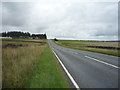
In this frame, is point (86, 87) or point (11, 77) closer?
point (86, 87)

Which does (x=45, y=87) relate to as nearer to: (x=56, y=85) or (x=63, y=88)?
(x=56, y=85)

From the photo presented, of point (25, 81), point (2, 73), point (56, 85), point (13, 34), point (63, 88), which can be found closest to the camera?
point (63, 88)

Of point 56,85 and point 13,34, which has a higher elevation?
point 13,34

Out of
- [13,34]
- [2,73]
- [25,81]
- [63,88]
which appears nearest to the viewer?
[63,88]

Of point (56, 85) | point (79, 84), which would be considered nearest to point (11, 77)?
point (56, 85)

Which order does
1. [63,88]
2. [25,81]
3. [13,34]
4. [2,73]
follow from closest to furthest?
[63,88]
[25,81]
[2,73]
[13,34]

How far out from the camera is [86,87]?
4020 mm

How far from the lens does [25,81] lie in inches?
176

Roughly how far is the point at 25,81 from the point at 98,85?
357 centimetres

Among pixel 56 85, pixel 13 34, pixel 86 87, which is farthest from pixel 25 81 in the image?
pixel 13 34

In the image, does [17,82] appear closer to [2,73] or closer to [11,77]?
[11,77]

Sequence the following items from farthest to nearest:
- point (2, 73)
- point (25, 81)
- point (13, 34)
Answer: point (13, 34) → point (2, 73) → point (25, 81)

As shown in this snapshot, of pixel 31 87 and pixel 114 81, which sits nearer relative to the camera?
pixel 31 87

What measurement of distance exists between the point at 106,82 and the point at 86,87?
1.25m
